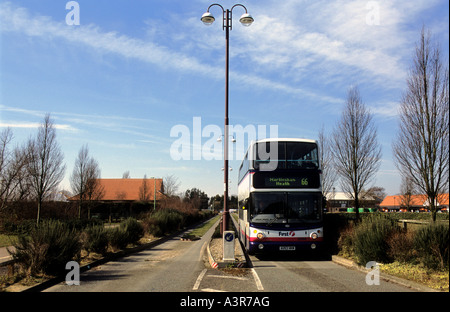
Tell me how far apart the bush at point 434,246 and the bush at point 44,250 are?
9.74 m

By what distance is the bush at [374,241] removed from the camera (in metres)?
10.8

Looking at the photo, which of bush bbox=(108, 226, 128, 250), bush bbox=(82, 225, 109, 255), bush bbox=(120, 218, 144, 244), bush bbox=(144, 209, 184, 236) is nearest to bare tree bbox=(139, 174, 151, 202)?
bush bbox=(144, 209, 184, 236)

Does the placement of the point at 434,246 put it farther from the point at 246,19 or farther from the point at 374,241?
the point at 246,19

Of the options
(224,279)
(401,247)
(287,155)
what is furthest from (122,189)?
(401,247)

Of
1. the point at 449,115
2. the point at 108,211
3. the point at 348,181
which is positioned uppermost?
the point at 449,115

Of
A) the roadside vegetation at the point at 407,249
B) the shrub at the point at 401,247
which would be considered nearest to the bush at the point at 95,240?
the roadside vegetation at the point at 407,249

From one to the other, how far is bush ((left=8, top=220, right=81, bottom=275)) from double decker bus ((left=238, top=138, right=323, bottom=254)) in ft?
21.6

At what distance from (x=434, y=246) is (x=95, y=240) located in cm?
1165

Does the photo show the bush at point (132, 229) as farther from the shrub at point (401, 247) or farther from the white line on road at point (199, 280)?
the shrub at point (401, 247)

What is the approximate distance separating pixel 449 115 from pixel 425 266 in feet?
20.8
